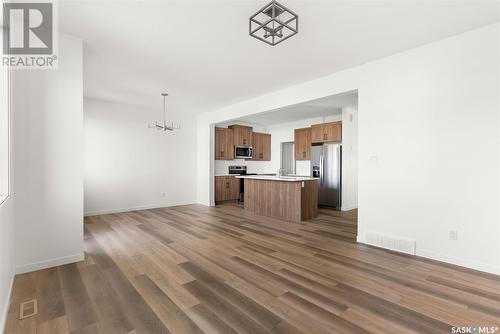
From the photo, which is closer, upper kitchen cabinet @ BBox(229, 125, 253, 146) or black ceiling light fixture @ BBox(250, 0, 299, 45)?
black ceiling light fixture @ BBox(250, 0, 299, 45)

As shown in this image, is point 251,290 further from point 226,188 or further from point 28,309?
point 226,188

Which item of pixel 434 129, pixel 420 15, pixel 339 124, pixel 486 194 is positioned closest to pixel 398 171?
pixel 434 129

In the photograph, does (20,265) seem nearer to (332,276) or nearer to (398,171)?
(332,276)

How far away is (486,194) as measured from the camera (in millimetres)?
2775

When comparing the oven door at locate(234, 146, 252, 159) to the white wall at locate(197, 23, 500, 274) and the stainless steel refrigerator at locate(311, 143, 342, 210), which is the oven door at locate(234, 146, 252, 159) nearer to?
the stainless steel refrigerator at locate(311, 143, 342, 210)

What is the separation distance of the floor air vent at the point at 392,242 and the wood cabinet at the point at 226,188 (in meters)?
5.00

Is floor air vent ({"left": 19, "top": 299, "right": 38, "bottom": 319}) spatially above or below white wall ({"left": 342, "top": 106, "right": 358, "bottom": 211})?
below

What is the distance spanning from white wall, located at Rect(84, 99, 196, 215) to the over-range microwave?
1.51 m

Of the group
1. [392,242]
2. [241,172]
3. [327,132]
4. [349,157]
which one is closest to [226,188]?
[241,172]

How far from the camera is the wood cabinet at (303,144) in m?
7.65

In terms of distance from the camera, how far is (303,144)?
781 centimetres

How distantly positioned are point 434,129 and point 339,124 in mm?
3567

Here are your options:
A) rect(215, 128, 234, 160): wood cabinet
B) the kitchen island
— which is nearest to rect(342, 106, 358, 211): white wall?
the kitchen island

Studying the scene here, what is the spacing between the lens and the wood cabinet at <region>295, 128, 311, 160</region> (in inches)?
301
